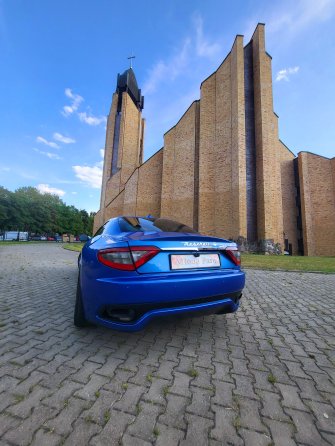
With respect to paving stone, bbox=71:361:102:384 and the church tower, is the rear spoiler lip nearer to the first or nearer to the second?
paving stone, bbox=71:361:102:384

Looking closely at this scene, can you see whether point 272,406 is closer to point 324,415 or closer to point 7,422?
point 324,415

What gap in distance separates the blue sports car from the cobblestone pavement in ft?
1.05

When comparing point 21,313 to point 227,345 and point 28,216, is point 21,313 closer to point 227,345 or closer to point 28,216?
point 227,345

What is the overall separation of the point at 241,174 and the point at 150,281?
1800 centimetres

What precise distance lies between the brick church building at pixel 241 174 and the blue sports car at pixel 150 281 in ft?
53.4

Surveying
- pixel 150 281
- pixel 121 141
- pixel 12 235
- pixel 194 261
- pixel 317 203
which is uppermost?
pixel 121 141

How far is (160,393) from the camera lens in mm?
1458

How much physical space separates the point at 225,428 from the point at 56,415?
3.23 feet

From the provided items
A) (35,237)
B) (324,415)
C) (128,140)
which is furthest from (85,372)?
(35,237)

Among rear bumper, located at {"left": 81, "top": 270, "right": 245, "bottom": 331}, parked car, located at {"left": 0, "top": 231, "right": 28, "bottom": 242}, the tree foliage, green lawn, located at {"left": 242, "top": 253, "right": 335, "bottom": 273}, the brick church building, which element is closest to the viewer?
Answer: rear bumper, located at {"left": 81, "top": 270, "right": 245, "bottom": 331}

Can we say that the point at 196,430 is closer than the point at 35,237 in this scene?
Yes

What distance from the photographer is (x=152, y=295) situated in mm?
1721

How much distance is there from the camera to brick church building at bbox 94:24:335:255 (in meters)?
18.0

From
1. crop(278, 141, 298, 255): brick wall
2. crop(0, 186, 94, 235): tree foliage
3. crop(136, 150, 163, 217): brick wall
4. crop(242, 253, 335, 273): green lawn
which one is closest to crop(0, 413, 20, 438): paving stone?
crop(242, 253, 335, 273): green lawn
